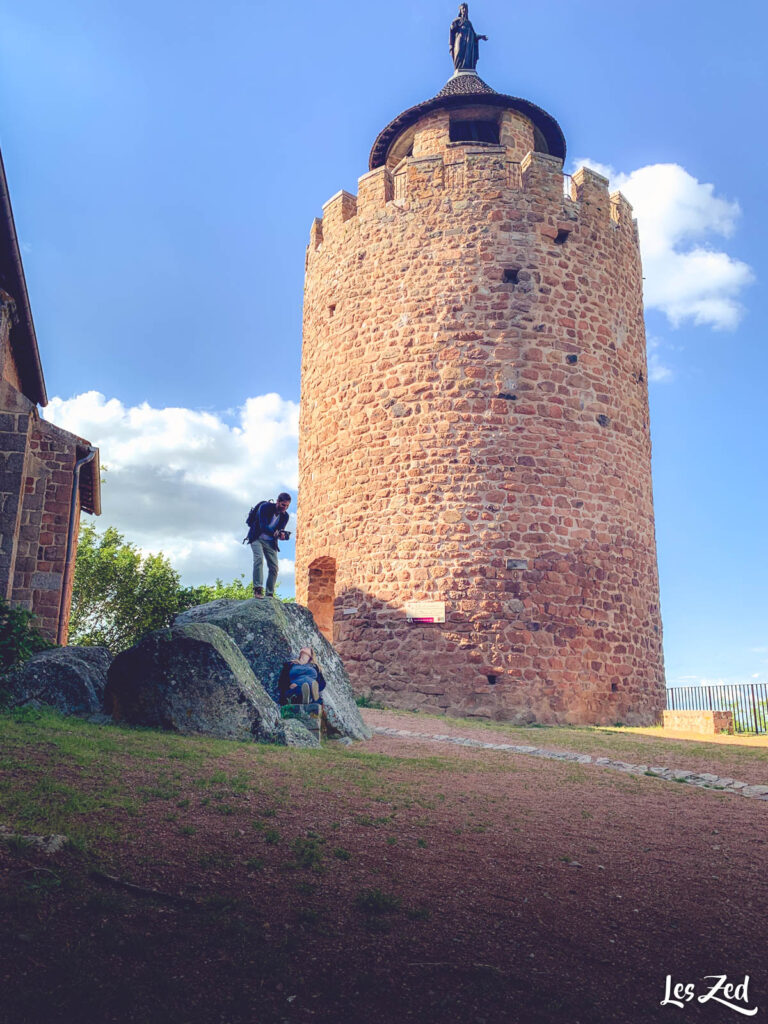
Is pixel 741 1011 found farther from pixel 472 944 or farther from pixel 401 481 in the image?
pixel 401 481

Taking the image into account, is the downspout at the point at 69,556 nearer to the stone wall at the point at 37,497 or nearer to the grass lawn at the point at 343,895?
the stone wall at the point at 37,497

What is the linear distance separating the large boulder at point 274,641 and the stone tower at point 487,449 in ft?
14.2

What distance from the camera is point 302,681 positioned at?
8.70 metres

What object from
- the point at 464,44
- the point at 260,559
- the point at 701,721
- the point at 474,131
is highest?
the point at 464,44

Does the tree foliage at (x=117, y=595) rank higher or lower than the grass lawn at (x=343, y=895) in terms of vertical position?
higher

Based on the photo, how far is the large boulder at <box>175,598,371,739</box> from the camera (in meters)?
8.99

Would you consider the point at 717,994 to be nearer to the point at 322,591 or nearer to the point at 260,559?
the point at 260,559

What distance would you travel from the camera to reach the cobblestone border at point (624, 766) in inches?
299

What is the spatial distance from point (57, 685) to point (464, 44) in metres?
21.1

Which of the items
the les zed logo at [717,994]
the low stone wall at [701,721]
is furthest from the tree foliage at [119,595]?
the les zed logo at [717,994]

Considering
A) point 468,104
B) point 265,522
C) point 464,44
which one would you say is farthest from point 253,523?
point 464,44

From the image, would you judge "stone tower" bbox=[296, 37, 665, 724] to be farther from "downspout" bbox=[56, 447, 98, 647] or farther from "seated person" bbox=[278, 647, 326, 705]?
"seated person" bbox=[278, 647, 326, 705]

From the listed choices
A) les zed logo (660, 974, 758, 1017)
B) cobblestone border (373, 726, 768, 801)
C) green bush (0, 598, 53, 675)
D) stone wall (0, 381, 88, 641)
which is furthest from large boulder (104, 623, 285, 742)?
les zed logo (660, 974, 758, 1017)

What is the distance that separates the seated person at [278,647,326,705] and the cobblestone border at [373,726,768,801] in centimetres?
191
